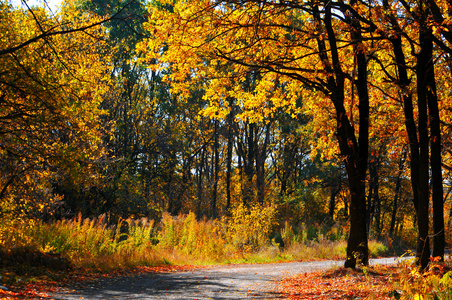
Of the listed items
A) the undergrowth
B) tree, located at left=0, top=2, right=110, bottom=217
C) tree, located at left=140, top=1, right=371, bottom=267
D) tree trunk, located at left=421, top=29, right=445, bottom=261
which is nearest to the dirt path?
the undergrowth

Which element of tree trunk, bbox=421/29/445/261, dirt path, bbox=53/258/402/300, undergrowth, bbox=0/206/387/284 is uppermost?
tree trunk, bbox=421/29/445/261

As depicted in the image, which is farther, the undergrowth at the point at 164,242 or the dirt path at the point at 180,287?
the undergrowth at the point at 164,242

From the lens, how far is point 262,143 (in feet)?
107

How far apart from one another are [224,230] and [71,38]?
1014 cm

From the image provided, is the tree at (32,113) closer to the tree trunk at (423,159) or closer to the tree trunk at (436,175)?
the tree trunk at (423,159)

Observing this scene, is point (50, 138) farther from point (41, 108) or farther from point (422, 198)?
point (422, 198)

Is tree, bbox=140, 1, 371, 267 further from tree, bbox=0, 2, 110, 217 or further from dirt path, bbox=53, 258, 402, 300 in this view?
dirt path, bbox=53, 258, 402, 300

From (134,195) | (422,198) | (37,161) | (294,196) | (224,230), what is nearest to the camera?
(422,198)

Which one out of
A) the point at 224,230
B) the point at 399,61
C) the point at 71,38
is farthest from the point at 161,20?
the point at 224,230

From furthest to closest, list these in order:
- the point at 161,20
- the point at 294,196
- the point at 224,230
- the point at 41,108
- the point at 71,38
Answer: the point at 294,196, the point at 224,230, the point at 71,38, the point at 161,20, the point at 41,108

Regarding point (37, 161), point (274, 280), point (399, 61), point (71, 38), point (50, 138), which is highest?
point (71, 38)

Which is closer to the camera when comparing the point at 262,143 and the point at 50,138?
the point at 50,138

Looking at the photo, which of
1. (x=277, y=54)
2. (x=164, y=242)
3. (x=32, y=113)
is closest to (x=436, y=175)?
(x=277, y=54)

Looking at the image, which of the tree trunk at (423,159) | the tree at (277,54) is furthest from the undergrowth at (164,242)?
the tree trunk at (423,159)
